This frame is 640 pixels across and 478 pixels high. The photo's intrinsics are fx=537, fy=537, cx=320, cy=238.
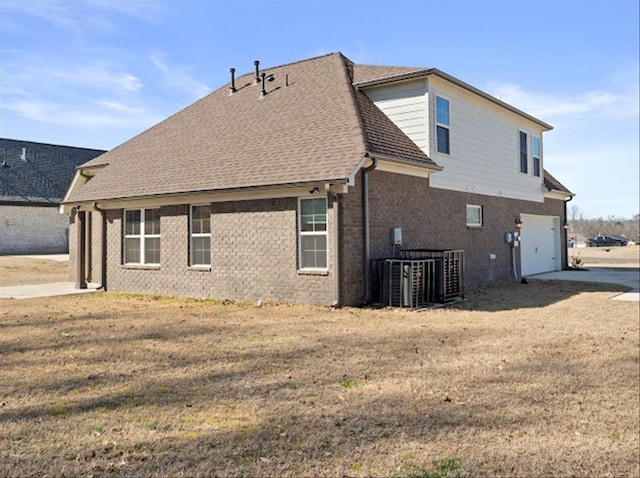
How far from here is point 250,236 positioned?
1312 cm

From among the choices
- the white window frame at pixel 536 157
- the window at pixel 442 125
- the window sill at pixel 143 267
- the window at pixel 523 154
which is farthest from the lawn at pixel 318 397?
the white window frame at pixel 536 157

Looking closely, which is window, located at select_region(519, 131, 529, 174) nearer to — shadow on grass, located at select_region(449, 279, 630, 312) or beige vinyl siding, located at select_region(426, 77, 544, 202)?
beige vinyl siding, located at select_region(426, 77, 544, 202)

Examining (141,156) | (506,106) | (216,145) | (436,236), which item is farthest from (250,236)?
(506,106)

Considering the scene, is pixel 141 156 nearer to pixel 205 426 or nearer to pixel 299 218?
pixel 299 218

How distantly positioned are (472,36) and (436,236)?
18.5 ft

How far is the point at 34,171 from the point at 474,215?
3124cm

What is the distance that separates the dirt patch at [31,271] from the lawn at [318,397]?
11650 millimetres

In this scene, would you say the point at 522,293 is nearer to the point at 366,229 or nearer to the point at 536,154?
the point at 366,229

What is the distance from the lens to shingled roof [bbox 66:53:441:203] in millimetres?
12539

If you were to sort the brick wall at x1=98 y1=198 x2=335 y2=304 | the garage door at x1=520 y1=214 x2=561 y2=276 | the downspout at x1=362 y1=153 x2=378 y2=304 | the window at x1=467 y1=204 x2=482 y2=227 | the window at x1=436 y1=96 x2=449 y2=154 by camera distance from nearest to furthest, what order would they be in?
the downspout at x1=362 y1=153 x2=378 y2=304
the brick wall at x1=98 y1=198 x2=335 y2=304
the window at x1=436 y1=96 x2=449 y2=154
the window at x1=467 y1=204 x2=482 y2=227
the garage door at x1=520 y1=214 x2=561 y2=276

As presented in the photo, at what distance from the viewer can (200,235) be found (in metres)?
14.3

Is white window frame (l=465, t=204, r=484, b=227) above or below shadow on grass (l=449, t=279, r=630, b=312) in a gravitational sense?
above

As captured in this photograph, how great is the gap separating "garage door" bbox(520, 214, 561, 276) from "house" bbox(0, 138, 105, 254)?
2872cm

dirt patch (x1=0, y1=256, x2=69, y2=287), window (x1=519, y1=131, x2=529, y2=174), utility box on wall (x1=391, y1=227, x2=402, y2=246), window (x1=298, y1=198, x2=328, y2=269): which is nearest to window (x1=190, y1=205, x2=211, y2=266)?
window (x1=298, y1=198, x2=328, y2=269)
